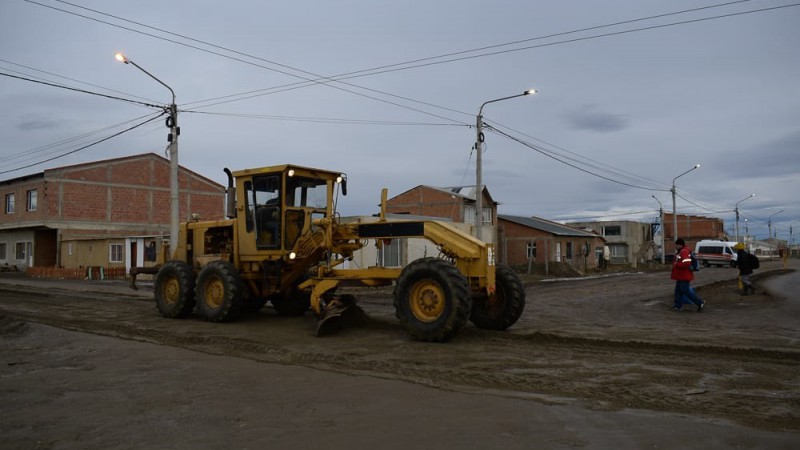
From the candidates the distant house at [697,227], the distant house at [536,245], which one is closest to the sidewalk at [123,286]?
the distant house at [536,245]

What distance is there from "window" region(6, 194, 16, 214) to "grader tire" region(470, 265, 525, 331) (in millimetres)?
42266

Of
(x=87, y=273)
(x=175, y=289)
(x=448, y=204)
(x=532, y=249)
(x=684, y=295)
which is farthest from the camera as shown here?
(x=532, y=249)

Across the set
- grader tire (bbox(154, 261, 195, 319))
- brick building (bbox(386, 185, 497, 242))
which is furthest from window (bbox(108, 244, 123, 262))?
grader tire (bbox(154, 261, 195, 319))

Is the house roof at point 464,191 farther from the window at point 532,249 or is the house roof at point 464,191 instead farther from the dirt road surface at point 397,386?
the dirt road surface at point 397,386

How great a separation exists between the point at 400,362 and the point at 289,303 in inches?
234

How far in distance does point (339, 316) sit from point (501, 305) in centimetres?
282

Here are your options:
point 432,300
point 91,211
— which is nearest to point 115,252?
point 91,211

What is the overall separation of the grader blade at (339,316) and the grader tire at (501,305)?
217 centimetres

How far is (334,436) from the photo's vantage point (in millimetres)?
5141

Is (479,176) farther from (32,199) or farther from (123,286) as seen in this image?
(32,199)

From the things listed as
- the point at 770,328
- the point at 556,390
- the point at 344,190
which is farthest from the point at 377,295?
the point at 556,390

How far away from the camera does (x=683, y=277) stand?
1430 centimetres

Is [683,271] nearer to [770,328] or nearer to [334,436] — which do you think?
[770,328]

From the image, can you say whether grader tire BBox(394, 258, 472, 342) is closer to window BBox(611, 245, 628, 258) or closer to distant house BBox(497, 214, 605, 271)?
distant house BBox(497, 214, 605, 271)
